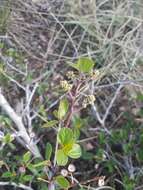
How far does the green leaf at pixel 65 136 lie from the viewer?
3.11 ft

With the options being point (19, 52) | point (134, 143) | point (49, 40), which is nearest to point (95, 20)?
point (49, 40)

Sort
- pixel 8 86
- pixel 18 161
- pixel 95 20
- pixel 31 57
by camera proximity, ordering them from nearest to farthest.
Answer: pixel 18 161
pixel 8 86
pixel 31 57
pixel 95 20

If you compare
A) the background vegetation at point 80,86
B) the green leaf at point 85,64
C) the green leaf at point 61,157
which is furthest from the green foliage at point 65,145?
the background vegetation at point 80,86

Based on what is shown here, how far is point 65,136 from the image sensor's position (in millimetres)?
958

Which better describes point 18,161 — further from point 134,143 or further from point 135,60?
point 135,60

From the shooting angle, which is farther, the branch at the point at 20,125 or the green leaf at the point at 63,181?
the branch at the point at 20,125

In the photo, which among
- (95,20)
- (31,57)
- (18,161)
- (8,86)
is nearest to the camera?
(18,161)

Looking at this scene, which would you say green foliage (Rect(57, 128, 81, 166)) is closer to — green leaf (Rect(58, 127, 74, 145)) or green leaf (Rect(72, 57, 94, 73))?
green leaf (Rect(58, 127, 74, 145))

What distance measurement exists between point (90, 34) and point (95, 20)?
0.07m

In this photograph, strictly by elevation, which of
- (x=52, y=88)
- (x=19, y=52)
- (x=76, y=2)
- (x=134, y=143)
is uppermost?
(x=76, y=2)

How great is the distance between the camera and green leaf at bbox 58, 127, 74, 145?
0.95 metres

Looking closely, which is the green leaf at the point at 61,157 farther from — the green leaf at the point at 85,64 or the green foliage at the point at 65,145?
the green leaf at the point at 85,64

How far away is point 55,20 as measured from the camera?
1.82m

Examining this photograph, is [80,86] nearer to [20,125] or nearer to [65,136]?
[20,125]
